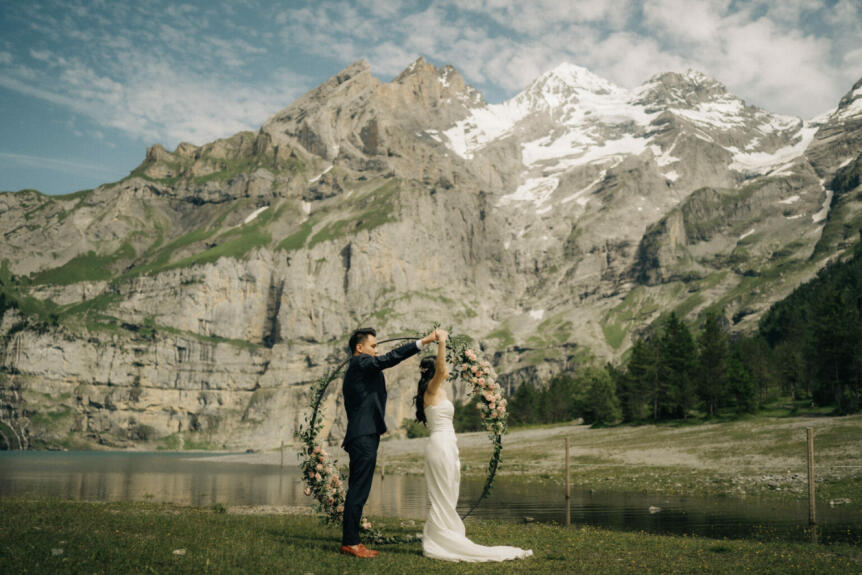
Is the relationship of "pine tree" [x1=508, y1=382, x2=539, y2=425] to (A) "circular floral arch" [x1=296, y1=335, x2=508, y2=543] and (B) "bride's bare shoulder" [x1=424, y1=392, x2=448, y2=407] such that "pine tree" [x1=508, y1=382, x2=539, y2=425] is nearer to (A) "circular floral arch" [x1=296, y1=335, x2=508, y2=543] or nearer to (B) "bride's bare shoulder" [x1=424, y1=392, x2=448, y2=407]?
(A) "circular floral arch" [x1=296, y1=335, x2=508, y2=543]

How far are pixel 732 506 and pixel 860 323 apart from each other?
59340mm

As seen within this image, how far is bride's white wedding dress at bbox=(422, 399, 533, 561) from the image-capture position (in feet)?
44.4

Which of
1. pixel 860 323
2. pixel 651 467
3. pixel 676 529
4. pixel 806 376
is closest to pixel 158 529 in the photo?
pixel 676 529

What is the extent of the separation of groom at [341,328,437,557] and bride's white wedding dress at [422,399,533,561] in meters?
1.41

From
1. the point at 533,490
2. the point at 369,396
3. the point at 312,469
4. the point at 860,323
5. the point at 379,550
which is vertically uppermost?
the point at 860,323

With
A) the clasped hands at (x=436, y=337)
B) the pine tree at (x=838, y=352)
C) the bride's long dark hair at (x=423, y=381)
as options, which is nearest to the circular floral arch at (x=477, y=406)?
the bride's long dark hair at (x=423, y=381)

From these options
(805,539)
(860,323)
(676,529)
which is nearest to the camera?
(805,539)

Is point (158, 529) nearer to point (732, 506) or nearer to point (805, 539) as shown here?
point (805, 539)

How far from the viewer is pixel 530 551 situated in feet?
45.4

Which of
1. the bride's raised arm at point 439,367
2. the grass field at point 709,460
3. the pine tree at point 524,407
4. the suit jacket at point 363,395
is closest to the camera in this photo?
the suit jacket at point 363,395

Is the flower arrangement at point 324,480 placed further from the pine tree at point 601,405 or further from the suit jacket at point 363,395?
the pine tree at point 601,405

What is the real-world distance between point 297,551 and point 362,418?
308 centimetres

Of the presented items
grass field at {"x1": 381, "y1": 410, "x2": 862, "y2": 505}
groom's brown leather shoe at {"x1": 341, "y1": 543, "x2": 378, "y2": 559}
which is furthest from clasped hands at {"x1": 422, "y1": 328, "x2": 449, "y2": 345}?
grass field at {"x1": 381, "y1": 410, "x2": 862, "y2": 505}

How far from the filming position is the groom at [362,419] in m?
13.6
